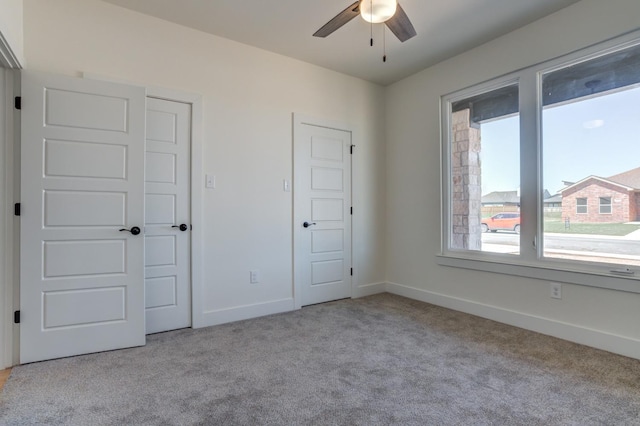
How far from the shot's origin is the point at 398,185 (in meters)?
4.32

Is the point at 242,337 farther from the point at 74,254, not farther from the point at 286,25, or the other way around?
the point at 286,25

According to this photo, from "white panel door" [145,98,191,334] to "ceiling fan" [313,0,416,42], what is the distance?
1631 mm

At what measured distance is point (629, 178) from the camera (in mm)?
2516

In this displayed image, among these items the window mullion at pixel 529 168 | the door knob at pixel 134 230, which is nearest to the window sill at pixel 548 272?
the window mullion at pixel 529 168

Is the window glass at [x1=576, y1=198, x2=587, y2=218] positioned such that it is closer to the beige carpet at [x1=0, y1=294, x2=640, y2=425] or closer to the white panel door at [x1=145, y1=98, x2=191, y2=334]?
the beige carpet at [x1=0, y1=294, x2=640, y2=425]

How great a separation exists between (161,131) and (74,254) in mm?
1218

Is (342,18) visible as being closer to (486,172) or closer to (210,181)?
(210,181)

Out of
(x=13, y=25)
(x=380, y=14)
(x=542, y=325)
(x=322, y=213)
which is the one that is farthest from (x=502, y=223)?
(x=13, y=25)

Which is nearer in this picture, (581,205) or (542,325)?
(581,205)

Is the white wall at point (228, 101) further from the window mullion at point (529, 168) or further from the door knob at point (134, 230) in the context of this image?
the window mullion at point (529, 168)

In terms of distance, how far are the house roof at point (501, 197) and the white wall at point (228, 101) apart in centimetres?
184

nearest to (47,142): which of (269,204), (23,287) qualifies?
(23,287)

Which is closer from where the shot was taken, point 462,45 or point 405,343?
point 405,343

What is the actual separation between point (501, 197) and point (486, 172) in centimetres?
32
